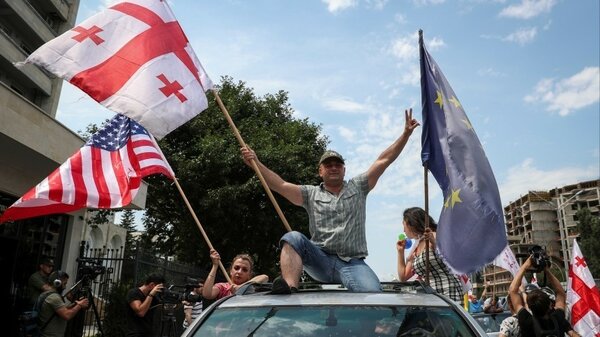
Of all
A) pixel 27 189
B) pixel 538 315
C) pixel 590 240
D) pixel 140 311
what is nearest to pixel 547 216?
pixel 590 240

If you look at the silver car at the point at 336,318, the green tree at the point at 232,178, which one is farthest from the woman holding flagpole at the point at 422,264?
the green tree at the point at 232,178

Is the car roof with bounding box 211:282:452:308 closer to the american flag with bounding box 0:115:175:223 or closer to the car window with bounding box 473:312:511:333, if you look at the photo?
the american flag with bounding box 0:115:175:223

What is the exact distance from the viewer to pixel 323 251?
3535mm

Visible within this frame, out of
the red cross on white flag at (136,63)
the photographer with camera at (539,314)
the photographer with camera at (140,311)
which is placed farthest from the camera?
the photographer with camera at (140,311)

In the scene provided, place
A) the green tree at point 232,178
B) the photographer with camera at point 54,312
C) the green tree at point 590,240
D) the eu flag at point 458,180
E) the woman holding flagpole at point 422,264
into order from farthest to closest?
the green tree at point 590,240 → the green tree at point 232,178 → the photographer with camera at point 54,312 → the woman holding flagpole at point 422,264 → the eu flag at point 458,180

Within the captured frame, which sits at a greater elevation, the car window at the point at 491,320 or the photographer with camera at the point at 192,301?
the photographer with camera at the point at 192,301

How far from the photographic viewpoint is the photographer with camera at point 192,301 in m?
5.08

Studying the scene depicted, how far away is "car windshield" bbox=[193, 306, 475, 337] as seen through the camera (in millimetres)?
2289

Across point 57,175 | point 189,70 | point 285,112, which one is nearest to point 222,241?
point 285,112

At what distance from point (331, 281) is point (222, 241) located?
1677 cm

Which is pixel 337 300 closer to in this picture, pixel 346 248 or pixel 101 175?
pixel 346 248

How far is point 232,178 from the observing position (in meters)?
19.1

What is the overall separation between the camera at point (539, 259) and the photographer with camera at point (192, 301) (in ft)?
10.6

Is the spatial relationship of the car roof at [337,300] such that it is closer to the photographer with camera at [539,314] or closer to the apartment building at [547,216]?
the photographer with camera at [539,314]
